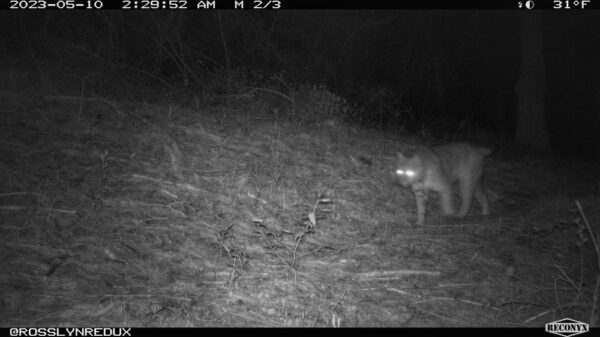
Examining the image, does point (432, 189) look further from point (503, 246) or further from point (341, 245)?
point (341, 245)

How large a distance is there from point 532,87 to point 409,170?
819 centimetres

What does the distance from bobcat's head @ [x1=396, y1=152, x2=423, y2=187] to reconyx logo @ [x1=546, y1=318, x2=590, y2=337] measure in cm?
314

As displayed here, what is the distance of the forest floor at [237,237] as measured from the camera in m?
3.91

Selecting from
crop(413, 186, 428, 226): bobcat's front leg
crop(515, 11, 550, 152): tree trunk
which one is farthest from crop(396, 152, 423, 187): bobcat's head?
crop(515, 11, 550, 152): tree trunk

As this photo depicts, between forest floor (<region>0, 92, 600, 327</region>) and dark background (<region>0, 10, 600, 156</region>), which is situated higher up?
dark background (<region>0, 10, 600, 156</region>)

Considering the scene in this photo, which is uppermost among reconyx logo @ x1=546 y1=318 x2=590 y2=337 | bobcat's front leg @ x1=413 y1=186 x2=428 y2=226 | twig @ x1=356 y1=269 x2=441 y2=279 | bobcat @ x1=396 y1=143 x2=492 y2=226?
bobcat @ x1=396 y1=143 x2=492 y2=226

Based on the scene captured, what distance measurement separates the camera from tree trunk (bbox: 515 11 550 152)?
42.7 ft

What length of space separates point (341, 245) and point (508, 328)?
1.95m

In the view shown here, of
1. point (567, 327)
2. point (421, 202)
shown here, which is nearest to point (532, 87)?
point (421, 202)

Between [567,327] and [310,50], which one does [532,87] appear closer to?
[310,50]

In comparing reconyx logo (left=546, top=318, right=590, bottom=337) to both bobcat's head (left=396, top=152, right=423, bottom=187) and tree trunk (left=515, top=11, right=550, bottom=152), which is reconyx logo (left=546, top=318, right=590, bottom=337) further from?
tree trunk (left=515, top=11, right=550, bottom=152)

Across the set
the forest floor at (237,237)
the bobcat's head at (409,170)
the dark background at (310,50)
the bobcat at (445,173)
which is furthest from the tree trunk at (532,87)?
the bobcat's head at (409,170)

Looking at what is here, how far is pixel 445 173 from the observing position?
714 centimetres

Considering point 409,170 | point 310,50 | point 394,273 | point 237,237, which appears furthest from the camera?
point 310,50
